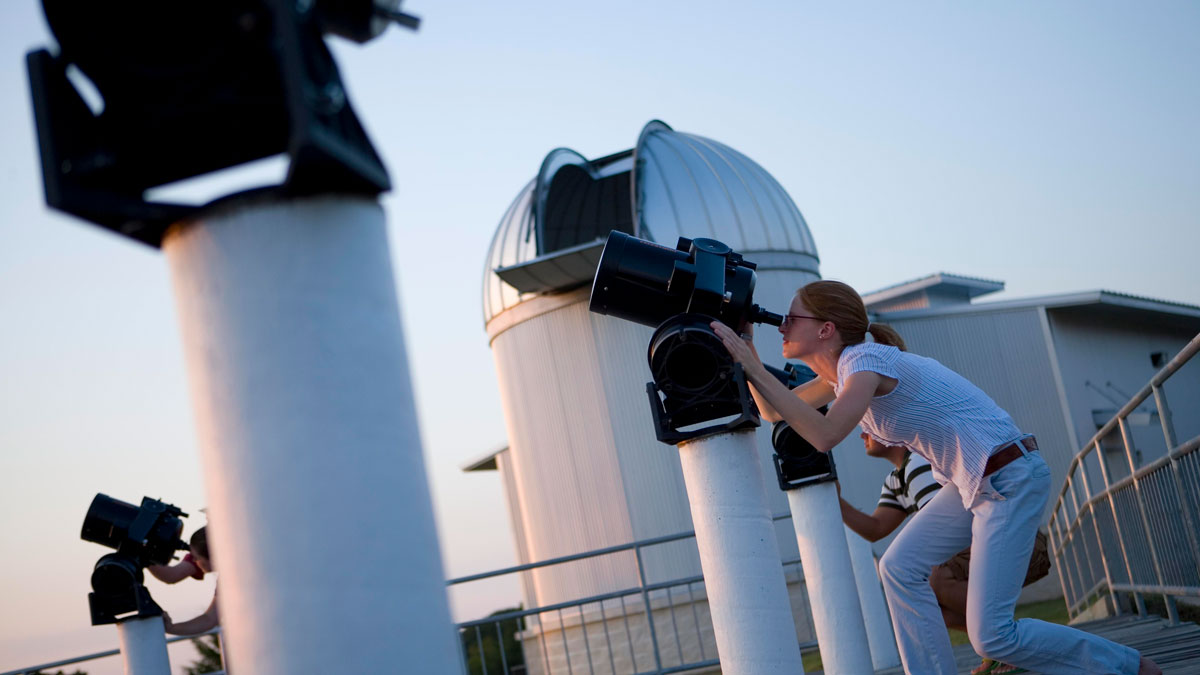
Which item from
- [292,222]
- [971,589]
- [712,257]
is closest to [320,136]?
[292,222]

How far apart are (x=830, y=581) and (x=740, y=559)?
5.15 feet

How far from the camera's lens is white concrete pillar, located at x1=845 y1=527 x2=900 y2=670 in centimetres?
795

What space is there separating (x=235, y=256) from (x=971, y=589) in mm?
2748

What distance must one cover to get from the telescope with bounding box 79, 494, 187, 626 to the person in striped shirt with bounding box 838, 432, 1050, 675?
3.66m

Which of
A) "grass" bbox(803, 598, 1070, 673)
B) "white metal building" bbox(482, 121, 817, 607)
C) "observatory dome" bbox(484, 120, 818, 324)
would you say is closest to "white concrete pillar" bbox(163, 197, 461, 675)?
"grass" bbox(803, 598, 1070, 673)

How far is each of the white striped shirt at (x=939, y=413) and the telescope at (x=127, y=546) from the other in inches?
156

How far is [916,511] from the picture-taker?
4.80 meters

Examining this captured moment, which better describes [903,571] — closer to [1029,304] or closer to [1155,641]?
[1155,641]

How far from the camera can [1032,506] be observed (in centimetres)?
353

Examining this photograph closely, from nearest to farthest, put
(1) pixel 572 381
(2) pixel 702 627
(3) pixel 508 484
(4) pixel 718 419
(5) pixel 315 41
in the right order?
(5) pixel 315 41 → (4) pixel 718 419 → (2) pixel 702 627 → (1) pixel 572 381 → (3) pixel 508 484

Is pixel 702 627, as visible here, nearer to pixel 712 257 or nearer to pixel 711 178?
pixel 711 178

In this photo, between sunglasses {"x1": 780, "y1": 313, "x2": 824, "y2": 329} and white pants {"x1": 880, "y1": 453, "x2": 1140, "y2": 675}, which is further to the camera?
sunglasses {"x1": 780, "y1": 313, "x2": 824, "y2": 329}

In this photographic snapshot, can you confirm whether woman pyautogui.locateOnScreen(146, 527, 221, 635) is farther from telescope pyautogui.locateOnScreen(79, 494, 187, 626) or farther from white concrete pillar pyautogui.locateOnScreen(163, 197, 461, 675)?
white concrete pillar pyautogui.locateOnScreen(163, 197, 461, 675)

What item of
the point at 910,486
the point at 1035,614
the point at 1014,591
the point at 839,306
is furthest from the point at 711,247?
the point at 1035,614
